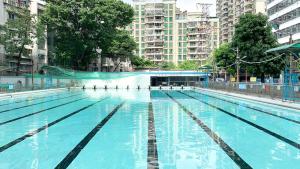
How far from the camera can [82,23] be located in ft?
180

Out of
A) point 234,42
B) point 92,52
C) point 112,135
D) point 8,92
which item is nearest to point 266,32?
point 234,42

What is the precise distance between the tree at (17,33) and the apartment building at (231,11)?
212ft

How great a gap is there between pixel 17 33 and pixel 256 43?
2833 cm

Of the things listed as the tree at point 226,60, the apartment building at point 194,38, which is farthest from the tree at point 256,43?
the apartment building at point 194,38

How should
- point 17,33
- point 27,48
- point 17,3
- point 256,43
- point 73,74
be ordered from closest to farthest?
point 256,43
point 17,33
point 73,74
point 17,3
point 27,48

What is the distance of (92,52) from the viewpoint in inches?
2357

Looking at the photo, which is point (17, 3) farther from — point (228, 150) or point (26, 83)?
point (228, 150)

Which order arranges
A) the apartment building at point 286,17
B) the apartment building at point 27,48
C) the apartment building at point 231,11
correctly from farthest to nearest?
the apartment building at point 231,11
the apartment building at point 286,17
the apartment building at point 27,48

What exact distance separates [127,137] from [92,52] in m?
50.0

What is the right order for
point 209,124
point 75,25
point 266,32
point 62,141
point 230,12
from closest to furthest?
point 62,141
point 209,124
point 266,32
point 75,25
point 230,12

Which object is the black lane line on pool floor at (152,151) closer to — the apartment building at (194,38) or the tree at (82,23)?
the tree at (82,23)

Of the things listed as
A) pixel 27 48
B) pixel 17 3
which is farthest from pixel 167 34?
pixel 17 3

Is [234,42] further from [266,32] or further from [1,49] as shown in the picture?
[1,49]

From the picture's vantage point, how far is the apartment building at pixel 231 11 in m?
101
